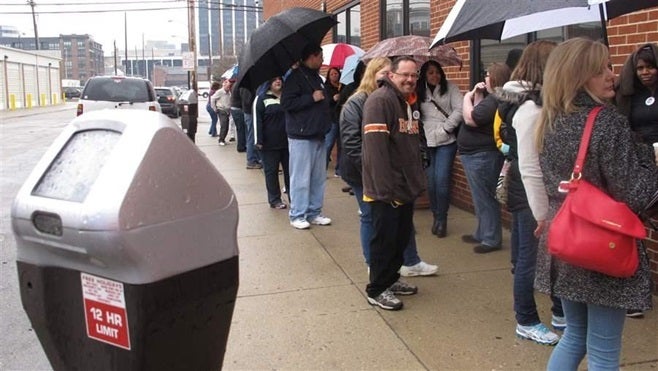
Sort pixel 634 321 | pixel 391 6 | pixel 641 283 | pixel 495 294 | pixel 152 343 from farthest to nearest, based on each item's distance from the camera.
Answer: pixel 391 6 → pixel 495 294 → pixel 634 321 → pixel 641 283 → pixel 152 343

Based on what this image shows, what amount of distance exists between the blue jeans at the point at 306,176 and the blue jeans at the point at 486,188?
1628 millimetres

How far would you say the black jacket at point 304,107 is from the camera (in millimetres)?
6227

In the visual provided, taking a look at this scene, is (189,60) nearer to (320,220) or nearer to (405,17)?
(405,17)

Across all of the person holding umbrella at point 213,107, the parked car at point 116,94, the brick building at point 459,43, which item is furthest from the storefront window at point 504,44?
the person holding umbrella at point 213,107

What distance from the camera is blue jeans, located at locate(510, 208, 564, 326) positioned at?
11.6 ft

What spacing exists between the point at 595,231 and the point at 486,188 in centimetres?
311

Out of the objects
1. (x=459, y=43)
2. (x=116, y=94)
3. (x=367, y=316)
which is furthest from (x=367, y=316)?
(x=116, y=94)

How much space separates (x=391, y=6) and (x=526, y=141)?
6068 millimetres

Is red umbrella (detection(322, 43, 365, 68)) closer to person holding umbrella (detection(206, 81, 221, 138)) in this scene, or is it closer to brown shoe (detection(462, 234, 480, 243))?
brown shoe (detection(462, 234, 480, 243))

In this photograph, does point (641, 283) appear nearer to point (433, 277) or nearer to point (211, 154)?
point (433, 277)

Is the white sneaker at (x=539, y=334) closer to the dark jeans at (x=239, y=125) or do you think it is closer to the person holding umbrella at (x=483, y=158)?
the person holding umbrella at (x=483, y=158)

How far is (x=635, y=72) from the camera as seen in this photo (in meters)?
4.03

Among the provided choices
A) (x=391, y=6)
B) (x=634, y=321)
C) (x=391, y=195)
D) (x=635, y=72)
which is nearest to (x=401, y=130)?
(x=391, y=195)

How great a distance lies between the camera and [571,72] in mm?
2521
